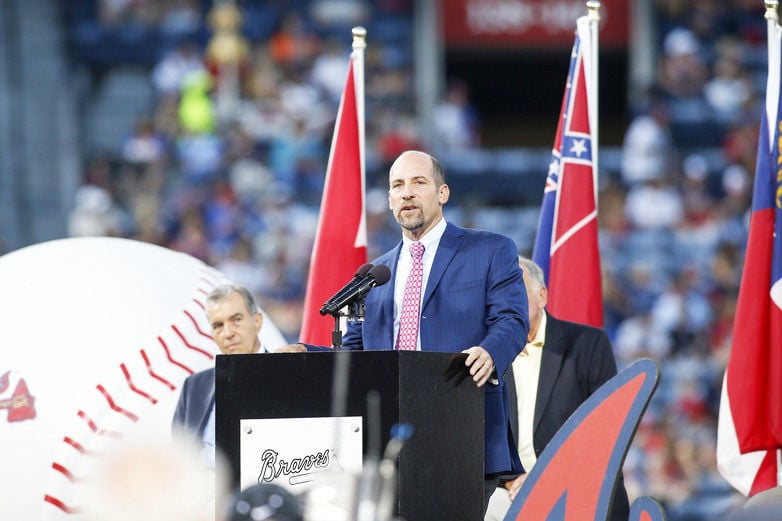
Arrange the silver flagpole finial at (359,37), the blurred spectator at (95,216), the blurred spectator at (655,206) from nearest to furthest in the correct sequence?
the silver flagpole finial at (359,37) < the blurred spectator at (95,216) < the blurred spectator at (655,206)

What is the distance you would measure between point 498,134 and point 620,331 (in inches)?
287

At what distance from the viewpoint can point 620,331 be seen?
45.9ft

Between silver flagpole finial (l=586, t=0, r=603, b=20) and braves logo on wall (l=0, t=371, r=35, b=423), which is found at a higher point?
silver flagpole finial (l=586, t=0, r=603, b=20)

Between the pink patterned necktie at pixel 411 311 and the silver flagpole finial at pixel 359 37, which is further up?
the silver flagpole finial at pixel 359 37

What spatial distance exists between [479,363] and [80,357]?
2.11 metres

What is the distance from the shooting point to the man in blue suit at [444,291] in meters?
5.14

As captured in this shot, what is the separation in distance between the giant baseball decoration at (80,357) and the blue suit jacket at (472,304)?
4.27 feet

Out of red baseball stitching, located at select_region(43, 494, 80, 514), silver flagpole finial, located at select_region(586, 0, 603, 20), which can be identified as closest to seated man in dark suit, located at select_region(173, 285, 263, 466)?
red baseball stitching, located at select_region(43, 494, 80, 514)

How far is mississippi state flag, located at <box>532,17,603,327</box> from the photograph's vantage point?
25.5 feet

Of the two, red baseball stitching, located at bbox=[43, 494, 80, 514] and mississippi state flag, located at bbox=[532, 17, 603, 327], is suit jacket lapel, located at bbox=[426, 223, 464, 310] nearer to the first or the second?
red baseball stitching, located at bbox=[43, 494, 80, 514]

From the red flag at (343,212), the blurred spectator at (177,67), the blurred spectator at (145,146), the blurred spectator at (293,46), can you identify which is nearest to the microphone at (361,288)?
the red flag at (343,212)

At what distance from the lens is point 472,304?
5180mm

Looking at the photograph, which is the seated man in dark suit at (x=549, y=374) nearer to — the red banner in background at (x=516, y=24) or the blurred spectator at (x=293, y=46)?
the blurred spectator at (x=293, y=46)

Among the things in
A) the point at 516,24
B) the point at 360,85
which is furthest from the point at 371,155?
the point at 360,85
